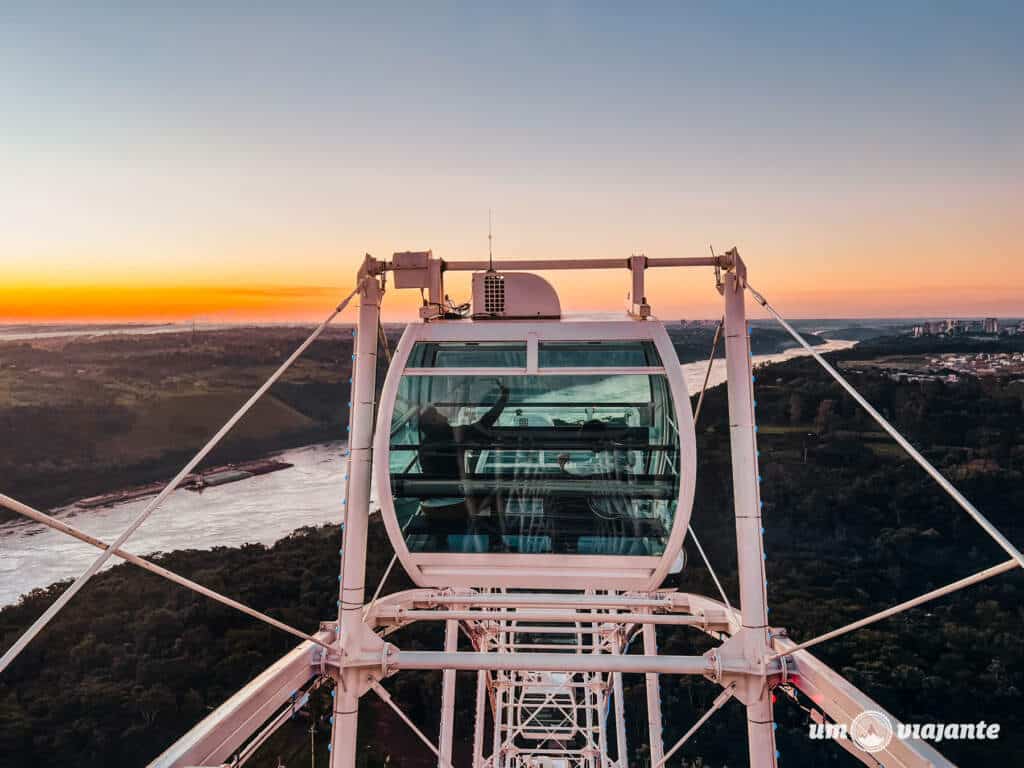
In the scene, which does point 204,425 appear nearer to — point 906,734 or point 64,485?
point 64,485

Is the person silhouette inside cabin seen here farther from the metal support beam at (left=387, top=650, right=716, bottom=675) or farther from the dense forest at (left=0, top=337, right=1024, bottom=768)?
the dense forest at (left=0, top=337, right=1024, bottom=768)

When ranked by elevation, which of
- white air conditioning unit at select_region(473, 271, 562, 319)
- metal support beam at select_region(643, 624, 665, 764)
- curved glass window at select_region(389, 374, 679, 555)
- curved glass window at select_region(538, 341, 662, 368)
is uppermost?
white air conditioning unit at select_region(473, 271, 562, 319)

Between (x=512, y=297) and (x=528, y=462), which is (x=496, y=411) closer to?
(x=528, y=462)

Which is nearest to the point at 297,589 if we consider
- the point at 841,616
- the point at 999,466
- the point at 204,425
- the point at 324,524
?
the point at 324,524

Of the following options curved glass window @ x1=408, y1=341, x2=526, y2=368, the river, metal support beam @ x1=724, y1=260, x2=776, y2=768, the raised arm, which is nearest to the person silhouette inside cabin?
the raised arm

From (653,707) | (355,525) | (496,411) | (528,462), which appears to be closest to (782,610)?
(653,707)

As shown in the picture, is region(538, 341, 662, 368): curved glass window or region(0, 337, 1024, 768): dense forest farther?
region(0, 337, 1024, 768): dense forest
